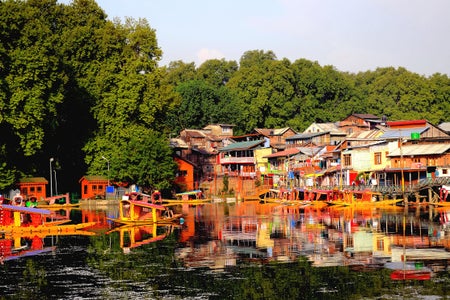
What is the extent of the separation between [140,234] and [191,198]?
42.4m

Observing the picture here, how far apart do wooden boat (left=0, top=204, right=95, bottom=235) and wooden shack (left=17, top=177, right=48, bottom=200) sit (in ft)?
81.3

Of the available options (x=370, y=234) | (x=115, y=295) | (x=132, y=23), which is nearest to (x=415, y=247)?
(x=370, y=234)

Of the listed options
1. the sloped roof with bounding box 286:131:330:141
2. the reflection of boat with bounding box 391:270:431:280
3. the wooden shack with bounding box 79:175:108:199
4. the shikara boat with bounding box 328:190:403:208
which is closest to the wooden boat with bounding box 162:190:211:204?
the wooden shack with bounding box 79:175:108:199

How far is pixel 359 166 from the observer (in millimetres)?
82375

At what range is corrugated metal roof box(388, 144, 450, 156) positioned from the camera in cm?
7206

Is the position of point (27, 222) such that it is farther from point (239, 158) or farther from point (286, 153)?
point (239, 158)

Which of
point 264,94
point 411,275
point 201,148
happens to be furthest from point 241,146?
point 411,275

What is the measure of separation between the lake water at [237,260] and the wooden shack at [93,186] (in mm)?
27813

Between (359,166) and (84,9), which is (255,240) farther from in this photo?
(84,9)

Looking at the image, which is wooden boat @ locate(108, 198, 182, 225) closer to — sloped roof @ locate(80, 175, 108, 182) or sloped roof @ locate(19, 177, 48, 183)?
sloped roof @ locate(19, 177, 48, 183)

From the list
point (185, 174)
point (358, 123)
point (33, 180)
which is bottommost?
point (33, 180)

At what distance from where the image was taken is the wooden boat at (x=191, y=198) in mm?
84762

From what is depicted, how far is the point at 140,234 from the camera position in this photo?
4831cm

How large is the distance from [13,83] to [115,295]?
47716 mm
